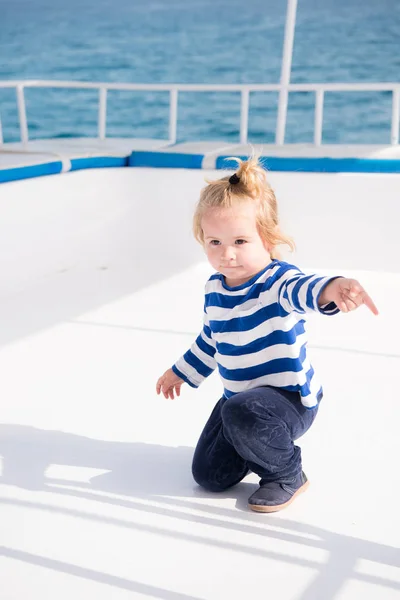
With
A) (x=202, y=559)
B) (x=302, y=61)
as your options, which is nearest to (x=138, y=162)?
(x=202, y=559)

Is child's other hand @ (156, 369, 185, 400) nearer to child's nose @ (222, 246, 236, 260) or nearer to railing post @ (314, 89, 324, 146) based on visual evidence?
child's nose @ (222, 246, 236, 260)

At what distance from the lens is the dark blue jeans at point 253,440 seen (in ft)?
5.06

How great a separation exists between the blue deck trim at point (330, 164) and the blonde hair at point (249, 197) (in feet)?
5.87

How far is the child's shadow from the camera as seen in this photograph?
1691 millimetres

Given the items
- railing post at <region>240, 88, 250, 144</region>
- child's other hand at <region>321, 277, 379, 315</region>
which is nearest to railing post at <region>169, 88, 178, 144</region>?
railing post at <region>240, 88, 250, 144</region>

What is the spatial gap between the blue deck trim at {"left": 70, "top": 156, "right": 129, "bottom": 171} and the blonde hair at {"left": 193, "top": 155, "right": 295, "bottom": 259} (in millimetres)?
2061

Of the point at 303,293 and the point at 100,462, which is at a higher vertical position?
the point at 303,293

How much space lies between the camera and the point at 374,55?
24.5 metres

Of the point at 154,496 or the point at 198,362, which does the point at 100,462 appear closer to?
the point at 154,496

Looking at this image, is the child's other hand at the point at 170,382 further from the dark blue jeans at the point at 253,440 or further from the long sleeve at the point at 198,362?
the dark blue jeans at the point at 253,440

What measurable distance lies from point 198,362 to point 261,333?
23cm

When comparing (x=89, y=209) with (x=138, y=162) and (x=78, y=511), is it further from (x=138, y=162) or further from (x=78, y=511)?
(x=78, y=511)

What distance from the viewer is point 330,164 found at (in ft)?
11.2

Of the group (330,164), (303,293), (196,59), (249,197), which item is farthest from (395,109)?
(196,59)
